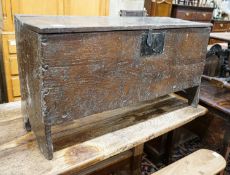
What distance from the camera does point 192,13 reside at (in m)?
3.78

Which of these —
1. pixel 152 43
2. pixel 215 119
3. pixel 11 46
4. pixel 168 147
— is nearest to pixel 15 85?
pixel 11 46

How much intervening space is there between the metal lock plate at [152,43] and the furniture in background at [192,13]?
2.69 metres

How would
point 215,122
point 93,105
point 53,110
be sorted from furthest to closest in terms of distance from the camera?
1. point 215,122
2. point 93,105
3. point 53,110

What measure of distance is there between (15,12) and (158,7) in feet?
6.49

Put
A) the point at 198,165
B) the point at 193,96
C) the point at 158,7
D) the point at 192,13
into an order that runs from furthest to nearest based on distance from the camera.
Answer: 1. the point at 192,13
2. the point at 158,7
3. the point at 193,96
4. the point at 198,165

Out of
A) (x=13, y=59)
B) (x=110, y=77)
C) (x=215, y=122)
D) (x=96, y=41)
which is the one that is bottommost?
(x=215, y=122)

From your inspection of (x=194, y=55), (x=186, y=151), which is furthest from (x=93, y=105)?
(x=186, y=151)

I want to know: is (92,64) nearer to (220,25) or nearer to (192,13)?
(192,13)

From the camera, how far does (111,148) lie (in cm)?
97

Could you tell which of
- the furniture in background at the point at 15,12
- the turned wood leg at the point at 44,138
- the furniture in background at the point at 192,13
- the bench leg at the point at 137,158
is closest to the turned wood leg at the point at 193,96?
the bench leg at the point at 137,158

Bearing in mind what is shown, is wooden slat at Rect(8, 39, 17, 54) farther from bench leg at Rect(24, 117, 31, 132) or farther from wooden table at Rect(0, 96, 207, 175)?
bench leg at Rect(24, 117, 31, 132)

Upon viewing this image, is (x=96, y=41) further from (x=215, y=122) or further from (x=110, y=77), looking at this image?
(x=215, y=122)

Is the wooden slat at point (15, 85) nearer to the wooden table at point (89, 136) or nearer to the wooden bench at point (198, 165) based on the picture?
the wooden table at point (89, 136)

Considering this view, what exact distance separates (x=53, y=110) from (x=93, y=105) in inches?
6.6
